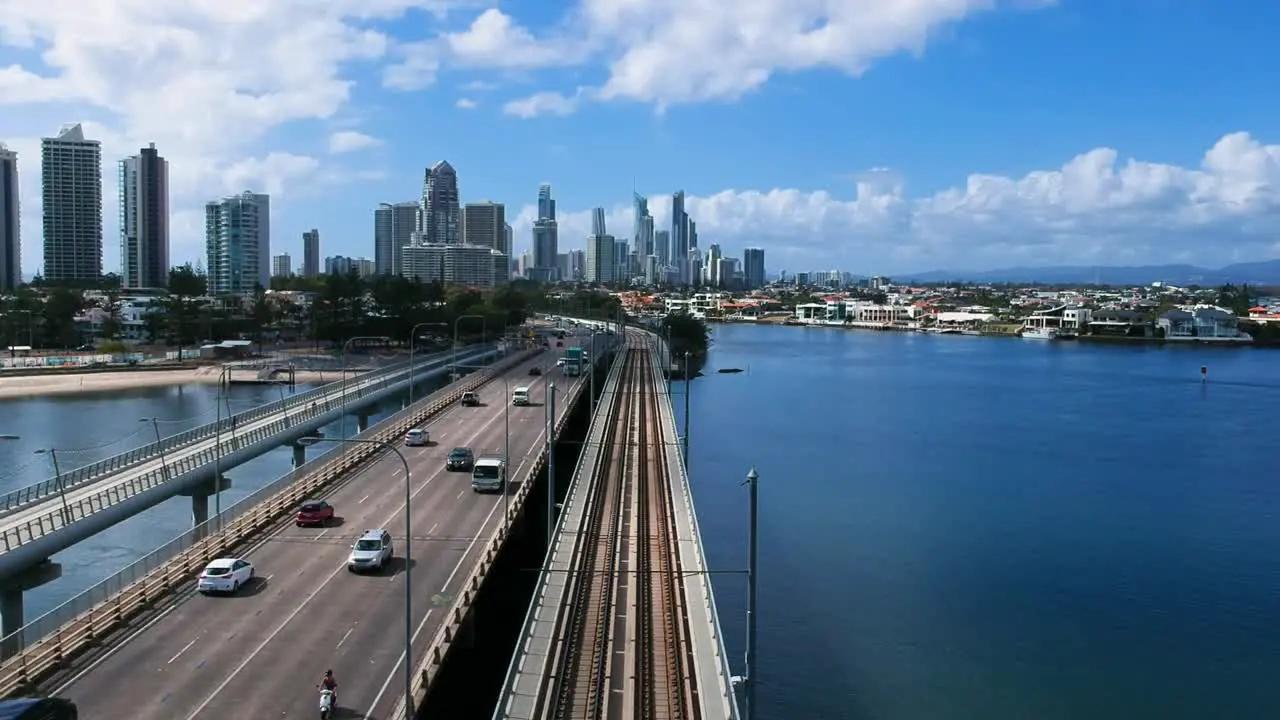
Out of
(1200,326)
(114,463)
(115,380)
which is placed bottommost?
(115,380)

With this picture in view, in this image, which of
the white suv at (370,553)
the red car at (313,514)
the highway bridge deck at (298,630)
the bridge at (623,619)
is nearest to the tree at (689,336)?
the bridge at (623,619)

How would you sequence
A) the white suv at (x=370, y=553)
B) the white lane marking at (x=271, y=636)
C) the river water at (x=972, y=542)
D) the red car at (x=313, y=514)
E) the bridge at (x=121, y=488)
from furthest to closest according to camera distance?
1. the red car at (x=313, y=514)
2. the river water at (x=972, y=542)
3. the white suv at (x=370, y=553)
4. the bridge at (x=121, y=488)
5. the white lane marking at (x=271, y=636)

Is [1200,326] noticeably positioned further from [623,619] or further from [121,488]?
[121,488]

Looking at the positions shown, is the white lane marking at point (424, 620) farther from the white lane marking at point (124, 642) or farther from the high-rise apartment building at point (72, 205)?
the high-rise apartment building at point (72, 205)

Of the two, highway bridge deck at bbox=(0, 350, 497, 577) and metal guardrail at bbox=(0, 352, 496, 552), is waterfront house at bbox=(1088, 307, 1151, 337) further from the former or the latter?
highway bridge deck at bbox=(0, 350, 497, 577)

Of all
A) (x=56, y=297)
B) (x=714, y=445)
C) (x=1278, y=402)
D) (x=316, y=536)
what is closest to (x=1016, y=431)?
(x=714, y=445)

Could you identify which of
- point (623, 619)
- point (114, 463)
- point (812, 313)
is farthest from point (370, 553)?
point (812, 313)
